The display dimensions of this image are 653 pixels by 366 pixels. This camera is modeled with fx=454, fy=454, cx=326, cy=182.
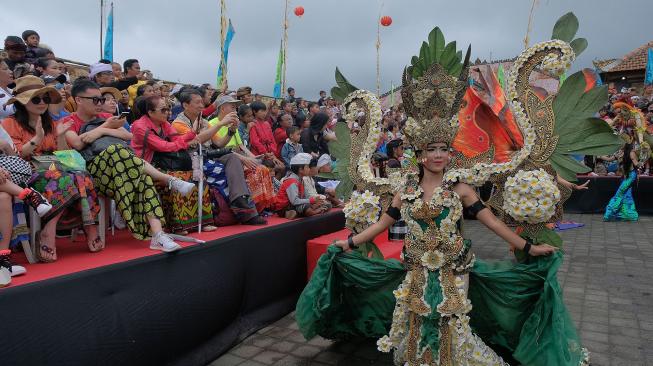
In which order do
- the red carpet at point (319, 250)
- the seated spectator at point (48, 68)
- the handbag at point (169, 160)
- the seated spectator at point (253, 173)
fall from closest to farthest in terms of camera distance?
1. the handbag at point (169, 160)
2. the red carpet at point (319, 250)
3. the seated spectator at point (253, 173)
4. the seated spectator at point (48, 68)

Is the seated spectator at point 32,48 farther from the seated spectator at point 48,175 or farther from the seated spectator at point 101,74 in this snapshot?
the seated spectator at point 48,175

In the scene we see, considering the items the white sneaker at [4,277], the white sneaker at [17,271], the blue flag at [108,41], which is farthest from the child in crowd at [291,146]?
the blue flag at [108,41]

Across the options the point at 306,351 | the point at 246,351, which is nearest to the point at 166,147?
the point at 246,351

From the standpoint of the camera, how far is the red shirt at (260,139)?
6.00 meters

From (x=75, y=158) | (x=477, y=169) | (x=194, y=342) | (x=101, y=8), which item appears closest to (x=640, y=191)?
(x=477, y=169)

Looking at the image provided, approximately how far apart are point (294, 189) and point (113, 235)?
6.04 feet

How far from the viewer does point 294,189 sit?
16.1 feet

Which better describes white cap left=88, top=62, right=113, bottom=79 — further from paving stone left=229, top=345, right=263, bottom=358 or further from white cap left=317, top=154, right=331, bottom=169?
paving stone left=229, top=345, right=263, bottom=358

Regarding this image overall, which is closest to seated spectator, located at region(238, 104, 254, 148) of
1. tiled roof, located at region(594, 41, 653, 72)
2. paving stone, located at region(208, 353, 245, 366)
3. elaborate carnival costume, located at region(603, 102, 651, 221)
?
paving stone, located at region(208, 353, 245, 366)

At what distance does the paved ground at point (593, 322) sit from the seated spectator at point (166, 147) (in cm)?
114

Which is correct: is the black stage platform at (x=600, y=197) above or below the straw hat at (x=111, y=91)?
below

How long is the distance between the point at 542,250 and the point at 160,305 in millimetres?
2403

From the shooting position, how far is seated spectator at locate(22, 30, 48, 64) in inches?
231

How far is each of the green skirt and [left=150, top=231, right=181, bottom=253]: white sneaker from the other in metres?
0.95
